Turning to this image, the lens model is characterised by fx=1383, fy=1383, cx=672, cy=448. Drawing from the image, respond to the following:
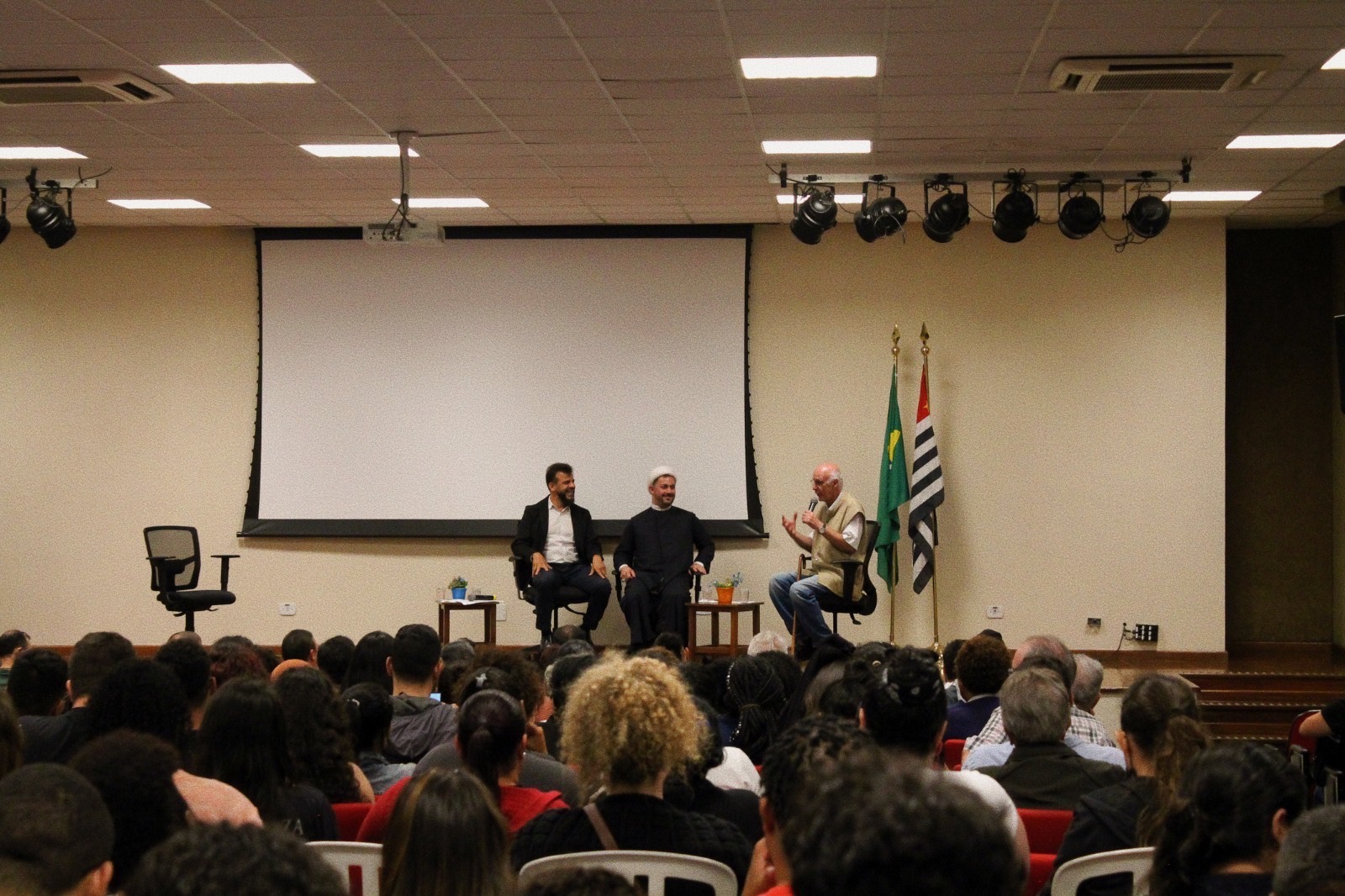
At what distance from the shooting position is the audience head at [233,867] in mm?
1132

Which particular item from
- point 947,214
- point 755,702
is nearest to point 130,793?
point 755,702

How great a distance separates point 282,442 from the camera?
10.7 metres

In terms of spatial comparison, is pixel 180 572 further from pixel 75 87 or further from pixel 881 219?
pixel 881 219

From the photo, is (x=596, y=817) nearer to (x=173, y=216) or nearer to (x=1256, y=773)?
(x=1256, y=773)

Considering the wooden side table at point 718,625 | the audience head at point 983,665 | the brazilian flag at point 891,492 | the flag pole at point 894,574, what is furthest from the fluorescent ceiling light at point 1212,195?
the audience head at point 983,665

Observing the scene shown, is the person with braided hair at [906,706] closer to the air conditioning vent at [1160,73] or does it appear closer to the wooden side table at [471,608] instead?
the air conditioning vent at [1160,73]

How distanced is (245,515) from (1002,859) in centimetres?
1032

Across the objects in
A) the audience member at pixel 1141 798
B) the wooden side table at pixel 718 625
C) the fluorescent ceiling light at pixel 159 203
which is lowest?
the wooden side table at pixel 718 625

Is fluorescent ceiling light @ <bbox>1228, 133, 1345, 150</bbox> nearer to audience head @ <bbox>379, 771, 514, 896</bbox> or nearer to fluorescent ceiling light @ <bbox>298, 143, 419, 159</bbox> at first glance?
fluorescent ceiling light @ <bbox>298, 143, 419, 159</bbox>

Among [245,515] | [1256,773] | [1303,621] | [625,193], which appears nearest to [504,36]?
[625,193]

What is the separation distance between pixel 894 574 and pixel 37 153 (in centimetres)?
621

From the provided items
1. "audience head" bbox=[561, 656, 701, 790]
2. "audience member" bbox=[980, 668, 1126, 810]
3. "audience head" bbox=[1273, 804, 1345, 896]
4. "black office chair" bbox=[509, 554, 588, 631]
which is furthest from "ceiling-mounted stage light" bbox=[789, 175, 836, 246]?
"audience head" bbox=[1273, 804, 1345, 896]

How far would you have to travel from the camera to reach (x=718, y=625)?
9.98m

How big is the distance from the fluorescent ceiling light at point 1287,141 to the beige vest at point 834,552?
3.10 m
